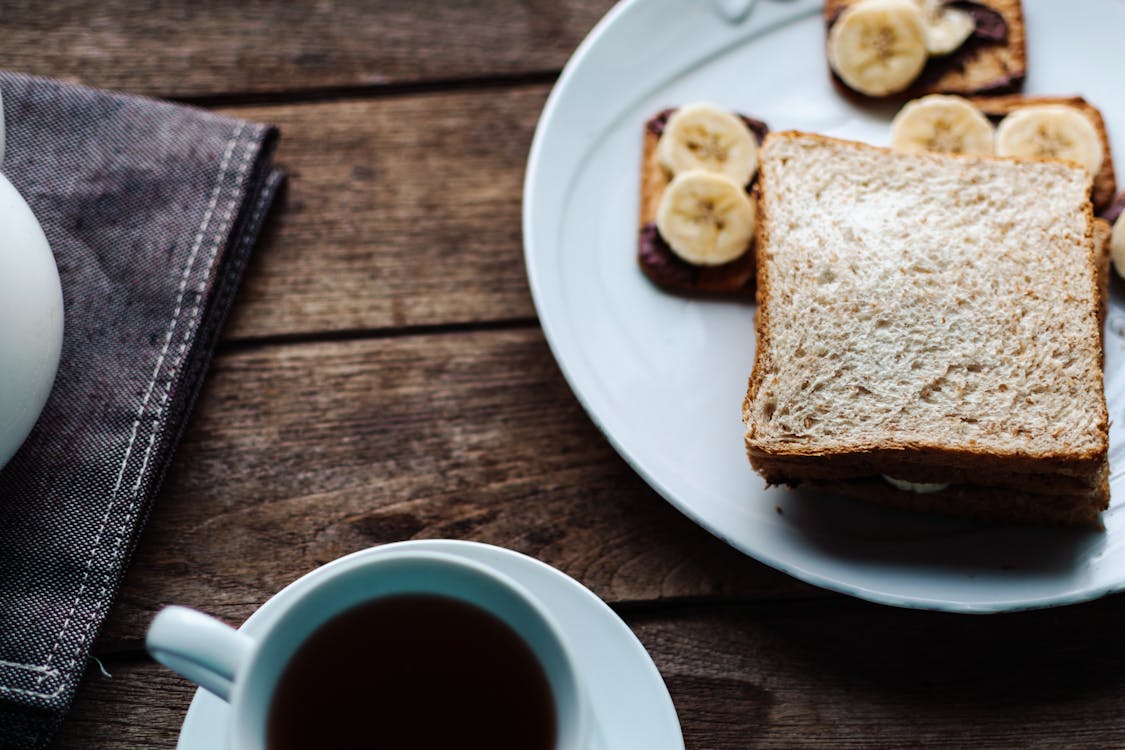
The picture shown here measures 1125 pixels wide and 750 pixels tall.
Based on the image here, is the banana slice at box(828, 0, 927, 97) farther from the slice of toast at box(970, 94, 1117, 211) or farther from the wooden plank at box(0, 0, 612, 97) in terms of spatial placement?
the wooden plank at box(0, 0, 612, 97)

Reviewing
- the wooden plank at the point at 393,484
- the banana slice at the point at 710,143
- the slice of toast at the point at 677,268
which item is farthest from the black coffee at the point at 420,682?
the banana slice at the point at 710,143

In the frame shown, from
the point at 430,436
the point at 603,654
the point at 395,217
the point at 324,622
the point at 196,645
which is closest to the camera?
the point at 196,645

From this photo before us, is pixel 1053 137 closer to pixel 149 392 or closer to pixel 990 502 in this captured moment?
pixel 990 502

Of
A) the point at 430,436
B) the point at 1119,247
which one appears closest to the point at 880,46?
the point at 1119,247

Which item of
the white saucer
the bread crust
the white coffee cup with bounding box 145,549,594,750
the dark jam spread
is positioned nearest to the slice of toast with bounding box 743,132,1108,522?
the bread crust

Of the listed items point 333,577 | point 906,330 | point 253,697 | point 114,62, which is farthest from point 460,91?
point 253,697

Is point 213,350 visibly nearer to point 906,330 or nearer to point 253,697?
point 253,697

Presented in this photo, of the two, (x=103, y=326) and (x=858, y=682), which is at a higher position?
(x=103, y=326)
